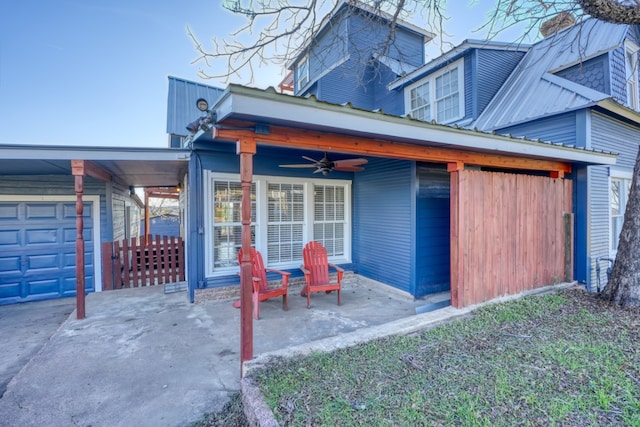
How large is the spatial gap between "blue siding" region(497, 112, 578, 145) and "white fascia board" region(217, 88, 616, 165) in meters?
1.04

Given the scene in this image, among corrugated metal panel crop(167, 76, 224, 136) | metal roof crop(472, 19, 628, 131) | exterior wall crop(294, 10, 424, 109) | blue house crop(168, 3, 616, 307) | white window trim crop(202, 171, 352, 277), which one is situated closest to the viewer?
blue house crop(168, 3, 616, 307)

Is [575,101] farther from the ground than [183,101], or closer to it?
closer to it

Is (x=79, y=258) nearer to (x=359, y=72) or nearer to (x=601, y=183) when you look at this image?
(x=359, y=72)

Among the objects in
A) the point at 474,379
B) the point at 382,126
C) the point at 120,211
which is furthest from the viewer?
the point at 120,211

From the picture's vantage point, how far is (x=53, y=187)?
5.75 m

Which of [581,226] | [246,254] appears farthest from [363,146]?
[581,226]

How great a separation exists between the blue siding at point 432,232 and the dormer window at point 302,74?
5.79 m

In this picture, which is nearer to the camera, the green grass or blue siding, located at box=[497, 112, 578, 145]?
the green grass

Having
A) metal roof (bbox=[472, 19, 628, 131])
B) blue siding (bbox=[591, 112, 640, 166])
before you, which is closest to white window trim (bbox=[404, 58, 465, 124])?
metal roof (bbox=[472, 19, 628, 131])

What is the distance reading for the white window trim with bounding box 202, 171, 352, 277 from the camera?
5.12m

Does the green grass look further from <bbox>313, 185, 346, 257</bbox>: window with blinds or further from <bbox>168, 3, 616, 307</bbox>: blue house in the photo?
<bbox>313, 185, 346, 257</bbox>: window with blinds

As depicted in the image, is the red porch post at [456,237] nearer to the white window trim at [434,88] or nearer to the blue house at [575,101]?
the blue house at [575,101]

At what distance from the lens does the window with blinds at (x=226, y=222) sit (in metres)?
5.27

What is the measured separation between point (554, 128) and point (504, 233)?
2873mm
